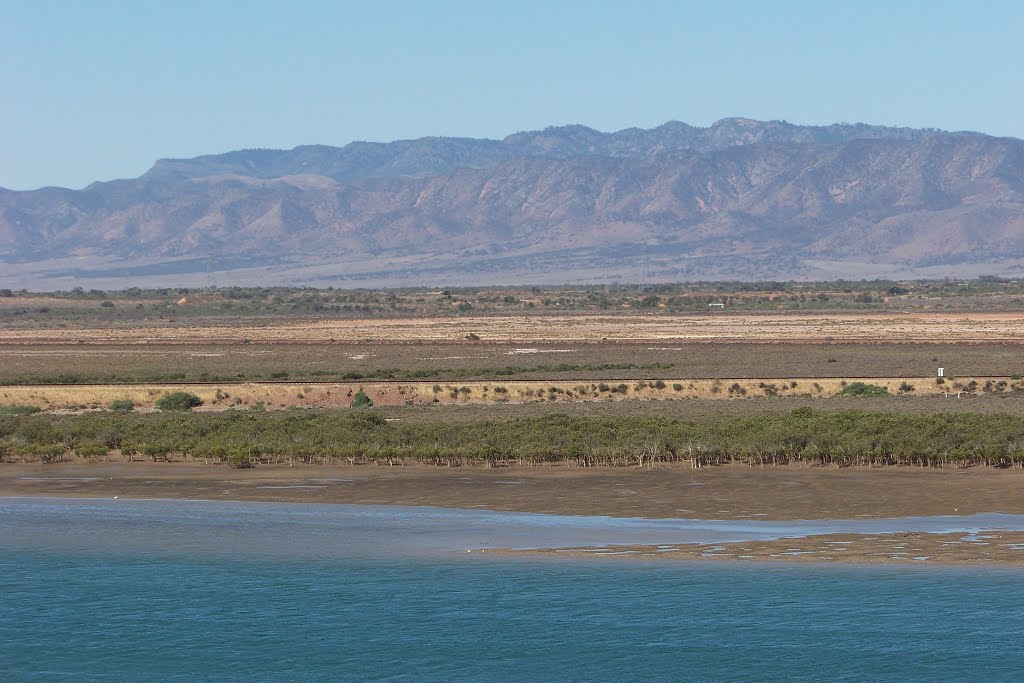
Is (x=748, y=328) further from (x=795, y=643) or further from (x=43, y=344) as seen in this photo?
(x=795, y=643)

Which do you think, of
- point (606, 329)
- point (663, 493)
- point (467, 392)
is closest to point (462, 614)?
point (663, 493)

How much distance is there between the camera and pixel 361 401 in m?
53.0

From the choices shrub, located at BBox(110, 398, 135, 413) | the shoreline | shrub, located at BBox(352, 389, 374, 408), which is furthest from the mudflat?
shrub, located at BBox(352, 389, 374, 408)

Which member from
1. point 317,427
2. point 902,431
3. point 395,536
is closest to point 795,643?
point 395,536

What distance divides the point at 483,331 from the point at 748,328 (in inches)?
713

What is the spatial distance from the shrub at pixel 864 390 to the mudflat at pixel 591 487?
18.0 meters

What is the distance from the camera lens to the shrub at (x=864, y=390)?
53688 mm

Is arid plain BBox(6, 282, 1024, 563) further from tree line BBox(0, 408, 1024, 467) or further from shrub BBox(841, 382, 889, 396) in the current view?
shrub BBox(841, 382, 889, 396)

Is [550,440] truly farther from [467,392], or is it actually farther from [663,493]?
[467,392]

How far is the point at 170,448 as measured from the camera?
4038cm

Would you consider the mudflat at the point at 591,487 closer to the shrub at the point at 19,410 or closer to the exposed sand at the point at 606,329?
the shrub at the point at 19,410

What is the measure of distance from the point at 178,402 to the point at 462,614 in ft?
101

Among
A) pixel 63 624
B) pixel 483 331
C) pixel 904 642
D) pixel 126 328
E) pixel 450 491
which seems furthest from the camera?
pixel 126 328

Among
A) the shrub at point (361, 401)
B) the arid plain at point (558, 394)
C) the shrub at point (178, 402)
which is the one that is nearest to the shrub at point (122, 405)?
the arid plain at point (558, 394)
